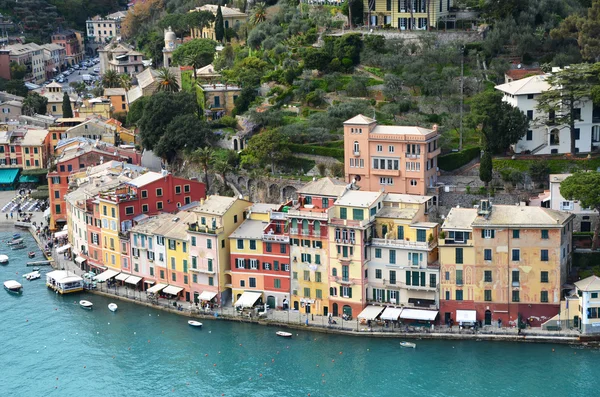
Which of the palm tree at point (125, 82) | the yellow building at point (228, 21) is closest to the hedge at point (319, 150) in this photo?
the palm tree at point (125, 82)

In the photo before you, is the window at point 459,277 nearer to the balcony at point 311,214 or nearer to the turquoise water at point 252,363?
the turquoise water at point 252,363

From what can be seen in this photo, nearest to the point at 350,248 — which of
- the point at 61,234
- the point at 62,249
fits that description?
the point at 62,249

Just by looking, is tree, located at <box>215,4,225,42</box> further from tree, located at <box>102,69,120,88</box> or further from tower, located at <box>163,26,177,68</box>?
tree, located at <box>102,69,120,88</box>

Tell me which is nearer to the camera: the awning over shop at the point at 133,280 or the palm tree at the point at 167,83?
the awning over shop at the point at 133,280

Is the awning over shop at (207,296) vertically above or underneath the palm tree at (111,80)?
underneath

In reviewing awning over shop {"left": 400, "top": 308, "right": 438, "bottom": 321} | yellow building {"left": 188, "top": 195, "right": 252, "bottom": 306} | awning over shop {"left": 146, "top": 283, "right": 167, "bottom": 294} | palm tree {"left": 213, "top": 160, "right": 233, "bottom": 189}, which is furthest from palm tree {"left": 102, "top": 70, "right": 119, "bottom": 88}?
Answer: awning over shop {"left": 400, "top": 308, "right": 438, "bottom": 321}
